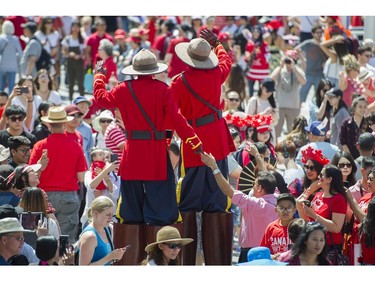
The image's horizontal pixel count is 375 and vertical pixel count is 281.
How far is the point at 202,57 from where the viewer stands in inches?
424

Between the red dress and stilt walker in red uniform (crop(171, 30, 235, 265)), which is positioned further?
the red dress

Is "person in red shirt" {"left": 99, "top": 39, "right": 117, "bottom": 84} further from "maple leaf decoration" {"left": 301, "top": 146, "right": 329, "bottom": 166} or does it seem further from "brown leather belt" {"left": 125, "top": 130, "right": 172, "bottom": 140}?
"brown leather belt" {"left": 125, "top": 130, "right": 172, "bottom": 140}

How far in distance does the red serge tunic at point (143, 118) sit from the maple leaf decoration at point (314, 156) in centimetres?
199

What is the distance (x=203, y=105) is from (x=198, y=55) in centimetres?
43

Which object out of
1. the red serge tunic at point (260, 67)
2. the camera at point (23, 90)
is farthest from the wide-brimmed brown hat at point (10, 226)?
the red serge tunic at point (260, 67)

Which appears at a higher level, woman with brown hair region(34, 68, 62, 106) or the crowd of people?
woman with brown hair region(34, 68, 62, 106)

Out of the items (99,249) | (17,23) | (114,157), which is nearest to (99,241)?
(99,249)

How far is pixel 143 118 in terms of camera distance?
10.3 meters

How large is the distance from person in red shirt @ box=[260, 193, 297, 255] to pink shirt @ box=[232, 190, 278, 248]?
1.32 ft

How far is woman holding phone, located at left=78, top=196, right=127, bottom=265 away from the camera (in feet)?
31.8

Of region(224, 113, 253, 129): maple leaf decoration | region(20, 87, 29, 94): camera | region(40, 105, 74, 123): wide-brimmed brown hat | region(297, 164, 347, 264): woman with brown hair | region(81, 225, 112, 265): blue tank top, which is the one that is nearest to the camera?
region(81, 225, 112, 265): blue tank top

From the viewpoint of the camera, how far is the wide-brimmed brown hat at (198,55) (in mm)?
10695

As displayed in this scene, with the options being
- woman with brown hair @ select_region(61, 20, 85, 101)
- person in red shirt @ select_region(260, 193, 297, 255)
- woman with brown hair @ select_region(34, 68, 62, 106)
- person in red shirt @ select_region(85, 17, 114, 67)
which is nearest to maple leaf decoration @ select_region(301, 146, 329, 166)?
person in red shirt @ select_region(260, 193, 297, 255)

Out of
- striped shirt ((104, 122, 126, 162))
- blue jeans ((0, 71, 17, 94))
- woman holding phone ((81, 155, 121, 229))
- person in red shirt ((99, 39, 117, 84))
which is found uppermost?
person in red shirt ((99, 39, 117, 84))
